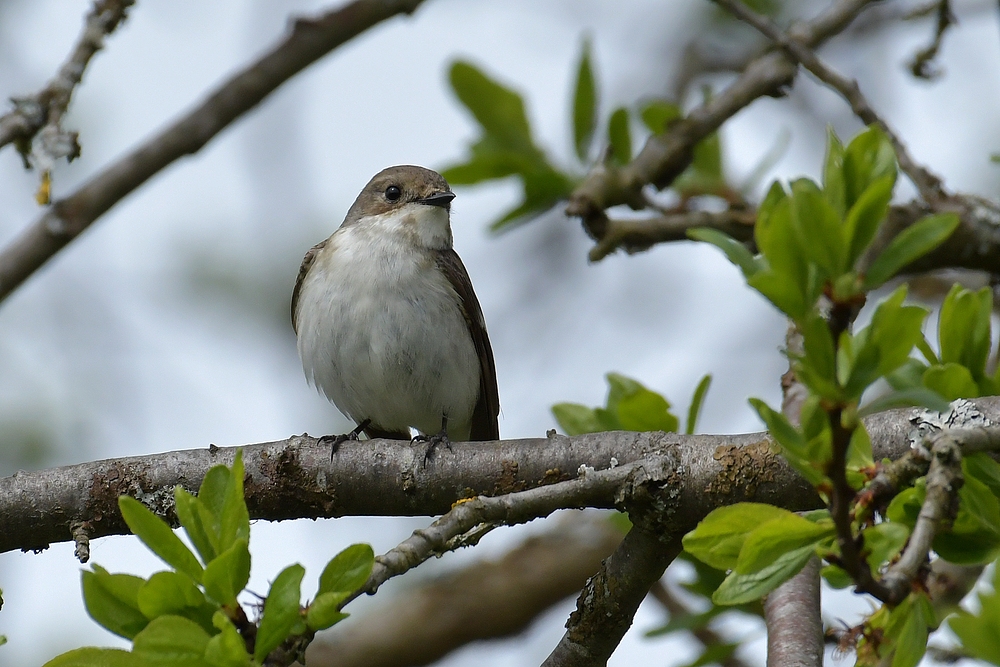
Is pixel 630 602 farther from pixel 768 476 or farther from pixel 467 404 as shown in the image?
pixel 467 404

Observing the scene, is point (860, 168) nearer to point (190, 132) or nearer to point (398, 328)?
point (190, 132)

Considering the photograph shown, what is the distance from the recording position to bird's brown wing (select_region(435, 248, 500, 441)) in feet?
20.5

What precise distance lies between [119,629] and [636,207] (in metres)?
3.72

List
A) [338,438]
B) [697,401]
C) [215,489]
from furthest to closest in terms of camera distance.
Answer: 1. [338,438]
2. [697,401]
3. [215,489]

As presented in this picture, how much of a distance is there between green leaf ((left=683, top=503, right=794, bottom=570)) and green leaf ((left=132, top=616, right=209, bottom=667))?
0.99 m

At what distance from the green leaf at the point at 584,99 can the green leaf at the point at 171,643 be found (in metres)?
3.77

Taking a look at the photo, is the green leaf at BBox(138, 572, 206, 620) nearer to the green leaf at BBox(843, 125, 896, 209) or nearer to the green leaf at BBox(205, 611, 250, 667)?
the green leaf at BBox(205, 611, 250, 667)

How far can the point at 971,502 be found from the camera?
2154 mm

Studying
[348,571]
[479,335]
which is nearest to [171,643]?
[348,571]

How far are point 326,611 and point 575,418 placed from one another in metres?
2.14

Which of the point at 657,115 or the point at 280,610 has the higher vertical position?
the point at 657,115

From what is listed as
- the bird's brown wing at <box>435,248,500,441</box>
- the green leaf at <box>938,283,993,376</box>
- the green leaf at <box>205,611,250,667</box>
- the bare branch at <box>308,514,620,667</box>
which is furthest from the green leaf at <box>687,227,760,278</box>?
the bare branch at <box>308,514,620,667</box>

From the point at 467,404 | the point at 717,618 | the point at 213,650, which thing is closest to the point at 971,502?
the point at 213,650

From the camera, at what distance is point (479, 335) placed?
246 inches
